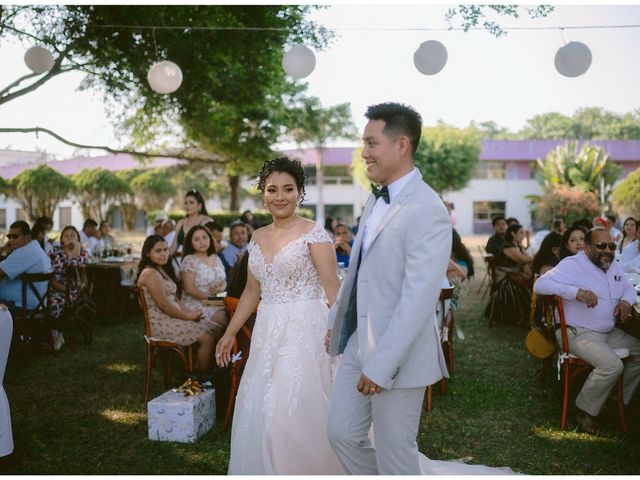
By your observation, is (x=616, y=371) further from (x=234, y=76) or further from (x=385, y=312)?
(x=234, y=76)

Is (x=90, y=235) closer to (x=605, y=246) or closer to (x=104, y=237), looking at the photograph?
(x=104, y=237)

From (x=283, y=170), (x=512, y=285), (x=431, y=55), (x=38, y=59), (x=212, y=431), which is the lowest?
(x=212, y=431)

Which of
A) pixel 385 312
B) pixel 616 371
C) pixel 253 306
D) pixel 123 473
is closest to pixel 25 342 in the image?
pixel 123 473

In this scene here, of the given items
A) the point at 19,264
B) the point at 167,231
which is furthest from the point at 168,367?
the point at 167,231

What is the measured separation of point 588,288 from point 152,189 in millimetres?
29799

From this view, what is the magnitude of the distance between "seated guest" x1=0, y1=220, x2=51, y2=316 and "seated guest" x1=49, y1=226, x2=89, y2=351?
318mm

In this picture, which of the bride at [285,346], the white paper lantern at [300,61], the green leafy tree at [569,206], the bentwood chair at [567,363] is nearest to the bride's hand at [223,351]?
the bride at [285,346]

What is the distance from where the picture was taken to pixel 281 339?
131 inches

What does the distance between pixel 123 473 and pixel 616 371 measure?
3.43 m

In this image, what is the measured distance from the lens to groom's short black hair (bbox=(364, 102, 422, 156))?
2404 mm

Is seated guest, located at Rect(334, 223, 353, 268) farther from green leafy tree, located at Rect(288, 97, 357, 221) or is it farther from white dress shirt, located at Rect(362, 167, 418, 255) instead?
green leafy tree, located at Rect(288, 97, 357, 221)

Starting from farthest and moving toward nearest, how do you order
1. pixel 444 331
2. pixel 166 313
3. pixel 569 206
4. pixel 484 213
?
pixel 484 213, pixel 569 206, pixel 444 331, pixel 166 313

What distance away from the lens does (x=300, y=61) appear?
676 centimetres

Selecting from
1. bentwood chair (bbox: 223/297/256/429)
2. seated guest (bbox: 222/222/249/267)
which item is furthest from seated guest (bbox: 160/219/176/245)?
bentwood chair (bbox: 223/297/256/429)
